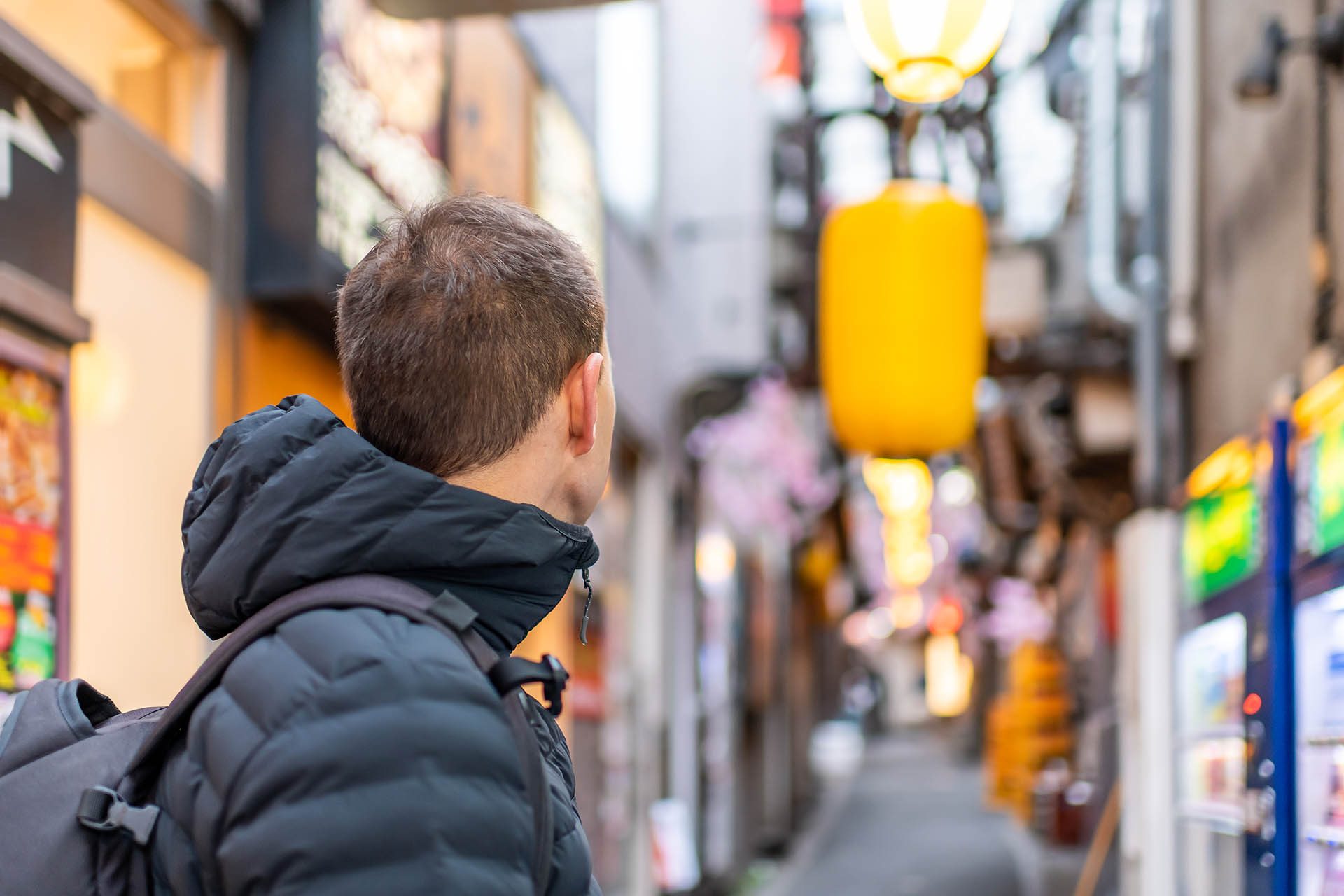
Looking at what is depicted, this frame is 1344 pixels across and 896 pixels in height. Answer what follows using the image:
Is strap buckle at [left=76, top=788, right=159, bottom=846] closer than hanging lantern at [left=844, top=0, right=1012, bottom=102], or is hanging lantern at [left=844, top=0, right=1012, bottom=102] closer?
strap buckle at [left=76, top=788, right=159, bottom=846]

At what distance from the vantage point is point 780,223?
15.4 metres

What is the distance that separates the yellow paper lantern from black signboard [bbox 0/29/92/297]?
553cm

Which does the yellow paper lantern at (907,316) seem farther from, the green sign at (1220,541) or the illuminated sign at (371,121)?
the illuminated sign at (371,121)

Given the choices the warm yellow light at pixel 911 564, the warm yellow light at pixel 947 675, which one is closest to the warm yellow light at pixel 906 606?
the warm yellow light at pixel 911 564

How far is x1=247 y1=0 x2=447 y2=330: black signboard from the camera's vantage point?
16.2ft

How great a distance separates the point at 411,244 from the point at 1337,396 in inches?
113

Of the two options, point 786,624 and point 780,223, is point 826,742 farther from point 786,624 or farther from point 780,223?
point 780,223

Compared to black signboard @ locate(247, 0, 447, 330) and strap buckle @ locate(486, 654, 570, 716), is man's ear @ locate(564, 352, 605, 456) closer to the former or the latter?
strap buckle @ locate(486, 654, 570, 716)

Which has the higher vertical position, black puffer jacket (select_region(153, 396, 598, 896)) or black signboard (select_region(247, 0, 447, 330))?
black signboard (select_region(247, 0, 447, 330))

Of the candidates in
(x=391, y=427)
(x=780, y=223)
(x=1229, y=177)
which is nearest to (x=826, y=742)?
(x=780, y=223)

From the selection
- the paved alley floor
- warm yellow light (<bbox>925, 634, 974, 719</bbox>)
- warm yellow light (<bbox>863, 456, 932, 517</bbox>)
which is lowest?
the paved alley floor

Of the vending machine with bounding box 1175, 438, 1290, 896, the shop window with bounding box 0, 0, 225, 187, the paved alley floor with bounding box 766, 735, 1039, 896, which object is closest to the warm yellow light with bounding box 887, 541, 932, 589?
the paved alley floor with bounding box 766, 735, 1039, 896

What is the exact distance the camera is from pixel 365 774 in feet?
4.19

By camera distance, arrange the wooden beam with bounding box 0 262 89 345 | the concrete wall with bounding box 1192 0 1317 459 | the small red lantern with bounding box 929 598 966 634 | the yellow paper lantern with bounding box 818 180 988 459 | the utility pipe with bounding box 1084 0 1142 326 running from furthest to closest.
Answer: the small red lantern with bounding box 929 598 966 634, the yellow paper lantern with bounding box 818 180 988 459, the utility pipe with bounding box 1084 0 1142 326, the concrete wall with bounding box 1192 0 1317 459, the wooden beam with bounding box 0 262 89 345
